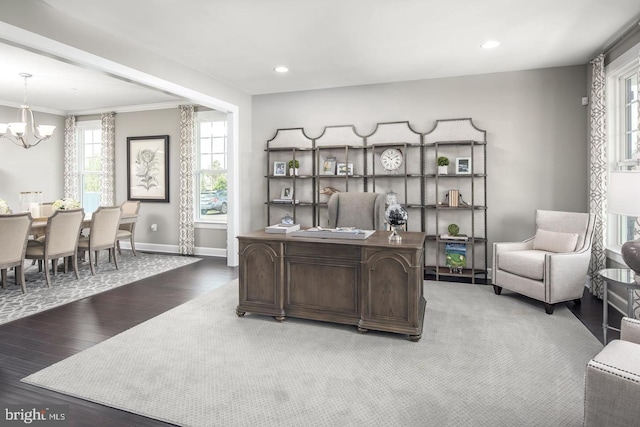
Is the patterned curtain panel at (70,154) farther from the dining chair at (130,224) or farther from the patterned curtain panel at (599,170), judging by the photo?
the patterned curtain panel at (599,170)

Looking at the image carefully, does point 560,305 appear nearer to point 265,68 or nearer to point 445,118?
point 445,118

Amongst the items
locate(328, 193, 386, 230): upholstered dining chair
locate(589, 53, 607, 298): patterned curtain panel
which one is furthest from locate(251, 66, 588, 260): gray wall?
locate(328, 193, 386, 230): upholstered dining chair

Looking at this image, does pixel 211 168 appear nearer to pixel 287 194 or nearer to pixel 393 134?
pixel 287 194

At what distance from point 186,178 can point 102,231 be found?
1714mm

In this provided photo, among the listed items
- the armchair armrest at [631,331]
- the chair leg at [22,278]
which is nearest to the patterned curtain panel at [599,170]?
the armchair armrest at [631,331]

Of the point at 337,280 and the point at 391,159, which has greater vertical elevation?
the point at 391,159

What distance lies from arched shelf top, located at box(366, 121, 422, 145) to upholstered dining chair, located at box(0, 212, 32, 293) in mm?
4299

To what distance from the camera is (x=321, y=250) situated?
324cm

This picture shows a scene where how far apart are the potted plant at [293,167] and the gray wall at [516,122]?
3.49 feet

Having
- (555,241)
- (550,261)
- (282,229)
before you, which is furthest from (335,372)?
(555,241)

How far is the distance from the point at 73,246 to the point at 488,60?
222 inches

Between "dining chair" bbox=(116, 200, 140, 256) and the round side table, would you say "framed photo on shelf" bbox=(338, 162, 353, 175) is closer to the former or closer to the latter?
the round side table

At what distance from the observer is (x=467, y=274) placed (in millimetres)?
5117

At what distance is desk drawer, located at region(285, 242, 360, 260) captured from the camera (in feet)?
10.4
